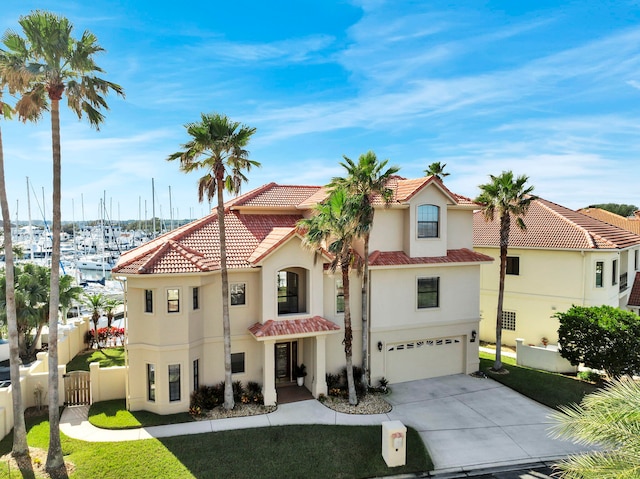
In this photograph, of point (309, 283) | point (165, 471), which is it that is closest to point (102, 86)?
point (309, 283)

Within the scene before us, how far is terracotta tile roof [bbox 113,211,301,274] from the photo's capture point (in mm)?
17906

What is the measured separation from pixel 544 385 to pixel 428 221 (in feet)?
34.1

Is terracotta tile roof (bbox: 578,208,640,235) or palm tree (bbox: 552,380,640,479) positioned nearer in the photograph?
palm tree (bbox: 552,380,640,479)

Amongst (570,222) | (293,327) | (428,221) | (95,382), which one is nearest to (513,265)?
(570,222)

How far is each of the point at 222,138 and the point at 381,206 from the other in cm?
892

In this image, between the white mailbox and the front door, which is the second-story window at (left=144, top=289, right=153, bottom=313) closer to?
the front door

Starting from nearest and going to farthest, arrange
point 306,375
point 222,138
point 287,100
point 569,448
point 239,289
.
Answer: point 569,448 < point 222,138 < point 239,289 < point 306,375 < point 287,100

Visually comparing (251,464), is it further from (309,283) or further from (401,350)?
(401,350)

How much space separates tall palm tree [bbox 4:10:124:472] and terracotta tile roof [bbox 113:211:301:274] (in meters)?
4.32

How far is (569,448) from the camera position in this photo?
52.9 feet

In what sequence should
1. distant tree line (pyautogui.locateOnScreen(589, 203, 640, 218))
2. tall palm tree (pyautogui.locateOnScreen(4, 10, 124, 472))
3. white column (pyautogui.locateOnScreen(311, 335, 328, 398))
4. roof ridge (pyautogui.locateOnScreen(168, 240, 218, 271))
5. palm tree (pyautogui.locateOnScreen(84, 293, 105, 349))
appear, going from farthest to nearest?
distant tree line (pyautogui.locateOnScreen(589, 203, 640, 218))
palm tree (pyautogui.locateOnScreen(84, 293, 105, 349))
white column (pyautogui.locateOnScreen(311, 335, 328, 398))
roof ridge (pyautogui.locateOnScreen(168, 240, 218, 271))
tall palm tree (pyautogui.locateOnScreen(4, 10, 124, 472))

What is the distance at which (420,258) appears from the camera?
2255 cm

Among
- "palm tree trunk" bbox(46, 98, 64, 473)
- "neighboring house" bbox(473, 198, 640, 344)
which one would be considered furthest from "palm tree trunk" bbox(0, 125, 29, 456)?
"neighboring house" bbox(473, 198, 640, 344)

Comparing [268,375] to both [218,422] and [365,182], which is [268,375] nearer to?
[218,422]
